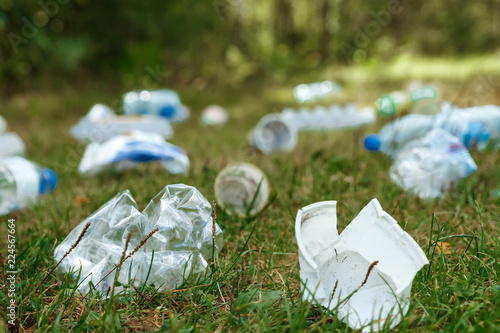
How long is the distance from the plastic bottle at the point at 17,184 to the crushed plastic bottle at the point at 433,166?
1.61 meters

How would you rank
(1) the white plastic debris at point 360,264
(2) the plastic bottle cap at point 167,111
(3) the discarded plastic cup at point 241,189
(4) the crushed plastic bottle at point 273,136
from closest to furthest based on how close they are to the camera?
1. (1) the white plastic debris at point 360,264
2. (3) the discarded plastic cup at point 241,189
3. (4) the crushed plastic bottle at point 273,136
4. (2) the plastic bottle cap at point 167,111

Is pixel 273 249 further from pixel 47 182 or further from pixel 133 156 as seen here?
pixel 47 182

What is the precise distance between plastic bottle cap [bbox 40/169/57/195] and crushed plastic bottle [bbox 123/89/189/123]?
1.85 metres

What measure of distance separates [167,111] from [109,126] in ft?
3.66

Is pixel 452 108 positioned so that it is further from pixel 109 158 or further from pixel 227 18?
pixel 227 18

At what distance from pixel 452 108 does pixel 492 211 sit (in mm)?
975

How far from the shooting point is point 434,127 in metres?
2.27

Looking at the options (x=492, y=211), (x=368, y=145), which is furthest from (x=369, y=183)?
(x=492, y=211)

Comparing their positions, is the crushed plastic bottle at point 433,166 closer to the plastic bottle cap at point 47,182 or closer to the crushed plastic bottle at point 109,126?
the plastic bottle cap at point 47,182

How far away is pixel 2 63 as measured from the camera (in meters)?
4.73

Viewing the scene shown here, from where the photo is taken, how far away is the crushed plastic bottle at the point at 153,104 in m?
4.03

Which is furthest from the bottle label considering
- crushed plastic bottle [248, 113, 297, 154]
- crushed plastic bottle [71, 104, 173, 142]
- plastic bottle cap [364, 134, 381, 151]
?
plastic bottle cap [364, 134, 381, 151]

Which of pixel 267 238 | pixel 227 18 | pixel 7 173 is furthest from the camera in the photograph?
pixel 227 18

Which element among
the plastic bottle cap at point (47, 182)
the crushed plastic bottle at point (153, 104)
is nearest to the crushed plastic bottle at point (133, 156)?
the plastic bottle cap at point (47, 182)
